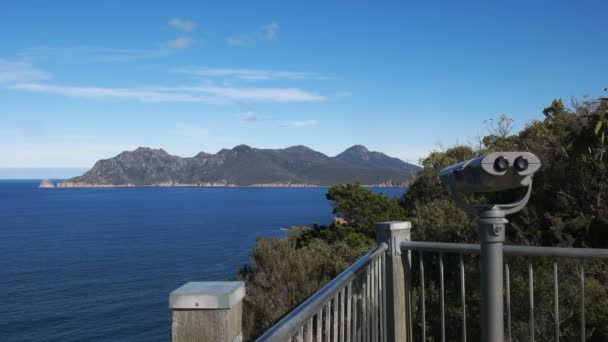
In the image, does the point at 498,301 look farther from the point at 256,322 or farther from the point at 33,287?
the point at 33,287

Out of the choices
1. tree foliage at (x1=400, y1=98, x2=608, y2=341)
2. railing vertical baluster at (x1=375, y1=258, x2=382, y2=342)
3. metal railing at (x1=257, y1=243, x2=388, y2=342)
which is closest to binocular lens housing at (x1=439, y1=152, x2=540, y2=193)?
metal railing at (x1=257, y1=243, x2=388, y2=342)

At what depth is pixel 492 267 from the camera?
2.16 meters

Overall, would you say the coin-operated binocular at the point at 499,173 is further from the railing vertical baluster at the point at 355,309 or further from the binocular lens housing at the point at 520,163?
the railing vertical baluster at the point at 355,309

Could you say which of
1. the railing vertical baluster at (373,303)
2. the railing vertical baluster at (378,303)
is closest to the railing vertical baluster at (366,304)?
the railing vertical baluster at (373,303)

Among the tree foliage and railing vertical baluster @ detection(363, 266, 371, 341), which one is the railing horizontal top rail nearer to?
railing vertical baluster @ detection(363, 266, 371, 341)

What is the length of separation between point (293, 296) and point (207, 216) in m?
71.5

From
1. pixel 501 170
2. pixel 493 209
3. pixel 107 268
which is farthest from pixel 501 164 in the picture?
pixel 107 268

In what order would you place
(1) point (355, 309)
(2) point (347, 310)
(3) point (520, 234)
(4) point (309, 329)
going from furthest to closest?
(3) point (520, 234) < (1) point (355, 309) < (2) point (347, 310) < (4) point (309, 329)

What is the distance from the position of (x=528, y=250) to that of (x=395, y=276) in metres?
0.88

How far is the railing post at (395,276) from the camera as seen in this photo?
3375 mm

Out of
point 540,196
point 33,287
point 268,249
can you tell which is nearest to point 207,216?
point 33,287

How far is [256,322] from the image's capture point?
18344 millimetres

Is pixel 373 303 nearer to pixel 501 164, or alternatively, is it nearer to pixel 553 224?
pixel 501 164

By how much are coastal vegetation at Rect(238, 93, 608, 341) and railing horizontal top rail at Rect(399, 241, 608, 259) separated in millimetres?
1887
